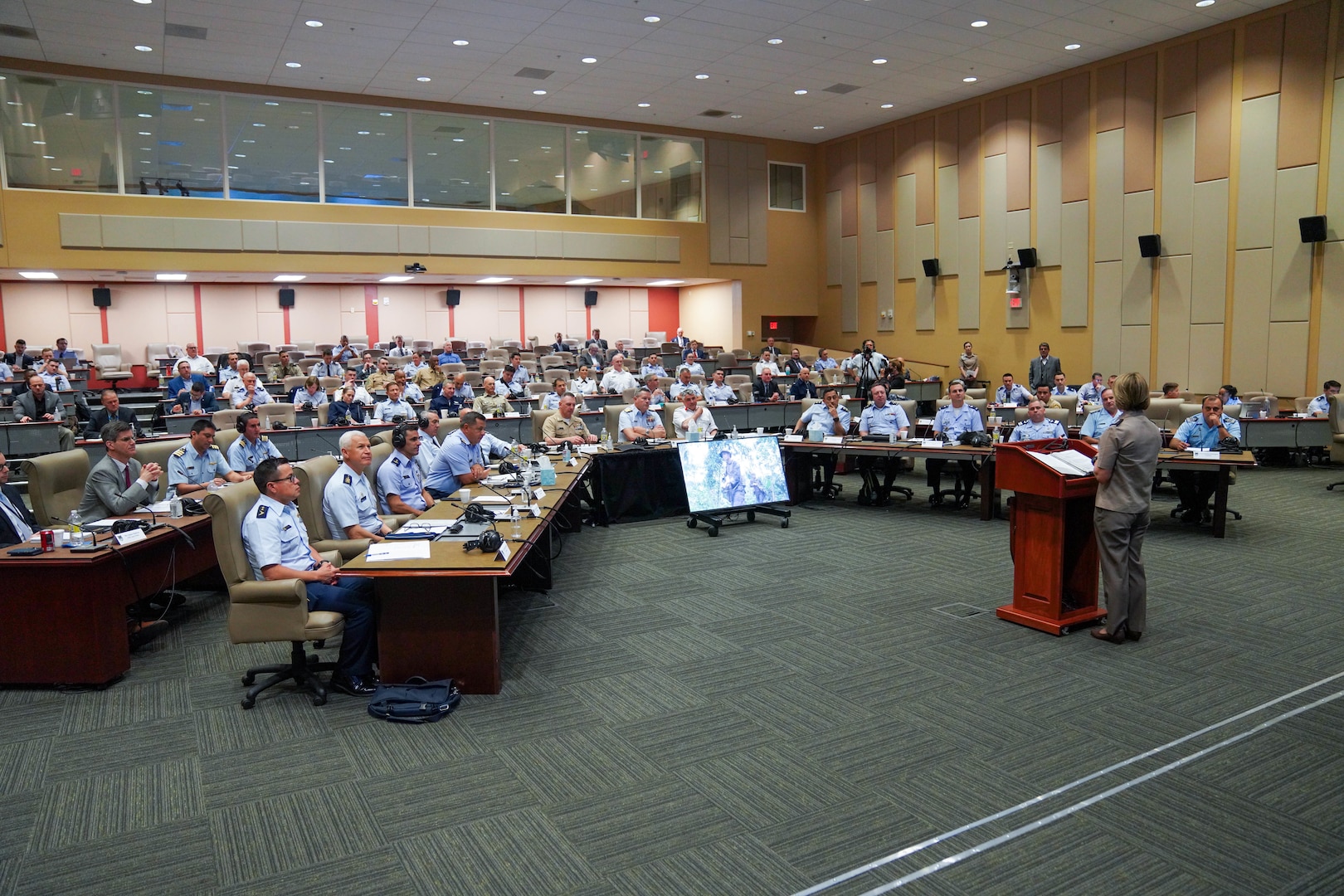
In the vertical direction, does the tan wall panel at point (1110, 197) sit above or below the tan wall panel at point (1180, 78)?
below

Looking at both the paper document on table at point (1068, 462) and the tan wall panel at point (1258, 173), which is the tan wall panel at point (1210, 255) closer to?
the tan wall panel at point (1258, 173)

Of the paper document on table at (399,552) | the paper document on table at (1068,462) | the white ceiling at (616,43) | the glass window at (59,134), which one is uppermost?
the white ceiling at (616,43)

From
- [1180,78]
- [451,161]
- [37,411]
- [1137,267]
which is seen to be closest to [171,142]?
[451,161]

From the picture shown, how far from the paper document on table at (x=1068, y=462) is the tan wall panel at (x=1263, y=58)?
11.8m

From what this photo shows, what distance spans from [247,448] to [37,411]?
5401 mm

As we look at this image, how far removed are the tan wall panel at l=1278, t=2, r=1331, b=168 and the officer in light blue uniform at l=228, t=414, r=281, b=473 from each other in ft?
48.1

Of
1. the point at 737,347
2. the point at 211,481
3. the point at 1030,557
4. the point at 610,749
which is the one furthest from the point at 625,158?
the point at 610,749

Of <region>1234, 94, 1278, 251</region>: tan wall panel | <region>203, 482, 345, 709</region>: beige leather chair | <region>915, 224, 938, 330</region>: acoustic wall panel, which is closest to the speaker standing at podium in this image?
<region>203, 482, 345, 709</region>: beige leather chair

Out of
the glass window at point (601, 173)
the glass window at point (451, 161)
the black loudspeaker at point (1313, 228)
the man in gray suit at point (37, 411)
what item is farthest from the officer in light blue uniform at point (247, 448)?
the black loudspeaker at point (1313, 228)

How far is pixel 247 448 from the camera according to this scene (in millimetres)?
7469

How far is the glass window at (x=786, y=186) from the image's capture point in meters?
22.1

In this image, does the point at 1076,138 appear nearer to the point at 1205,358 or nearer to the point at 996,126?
the point at 996,126

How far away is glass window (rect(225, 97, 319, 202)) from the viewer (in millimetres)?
16703

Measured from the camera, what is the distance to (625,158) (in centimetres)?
2050
